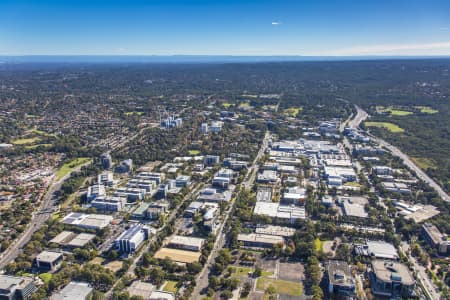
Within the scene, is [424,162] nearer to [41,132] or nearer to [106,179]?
[106,179]

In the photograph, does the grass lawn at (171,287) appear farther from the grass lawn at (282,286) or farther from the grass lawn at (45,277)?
the grass lawn at (45,277)

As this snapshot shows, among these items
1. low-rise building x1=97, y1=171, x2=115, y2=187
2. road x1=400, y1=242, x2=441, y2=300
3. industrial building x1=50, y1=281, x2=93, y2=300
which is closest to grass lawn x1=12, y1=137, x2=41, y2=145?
low-rise building x1=97, y1=171, x2=115, y2=187

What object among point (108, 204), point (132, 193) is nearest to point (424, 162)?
point (132, 193)

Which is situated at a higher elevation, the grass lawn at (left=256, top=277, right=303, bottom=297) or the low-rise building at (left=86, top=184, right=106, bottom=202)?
the low-rise building at (left=86, top=184, right=106, bottom=202)

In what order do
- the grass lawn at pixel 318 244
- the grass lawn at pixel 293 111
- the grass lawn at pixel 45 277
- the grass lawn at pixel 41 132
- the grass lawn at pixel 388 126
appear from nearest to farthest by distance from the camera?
1. the grass lawn at pixel 45 277
2. the grass lawn at pixel 318 244
3. the grass lawn at pixel 41 132
4. the grass lawn at pixel 388 126
5. the grass lawn at pixel 293 111

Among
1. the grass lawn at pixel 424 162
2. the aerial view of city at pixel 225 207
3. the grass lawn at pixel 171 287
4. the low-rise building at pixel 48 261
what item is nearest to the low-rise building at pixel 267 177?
the aerial view of city at pixel 225 207

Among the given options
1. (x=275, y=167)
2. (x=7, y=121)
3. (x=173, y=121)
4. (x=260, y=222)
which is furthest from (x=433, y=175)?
(x=7, y=121)

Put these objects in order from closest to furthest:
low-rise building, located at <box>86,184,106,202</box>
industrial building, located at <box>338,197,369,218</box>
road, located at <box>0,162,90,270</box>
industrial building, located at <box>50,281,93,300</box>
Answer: industrial building, located at <box>50,281,93,300</box> < road, located at <box>0,162,90,270</box> < industrial building, located at <box>338,197,369,218</box> < low-rise building, located at <box>86,184,106,202</box>

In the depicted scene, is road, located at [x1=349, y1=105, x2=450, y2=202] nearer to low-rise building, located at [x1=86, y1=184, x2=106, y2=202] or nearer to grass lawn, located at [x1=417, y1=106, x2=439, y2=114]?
grass lawn, located at [x1=417, y1=106, x2=439, y2=114]
